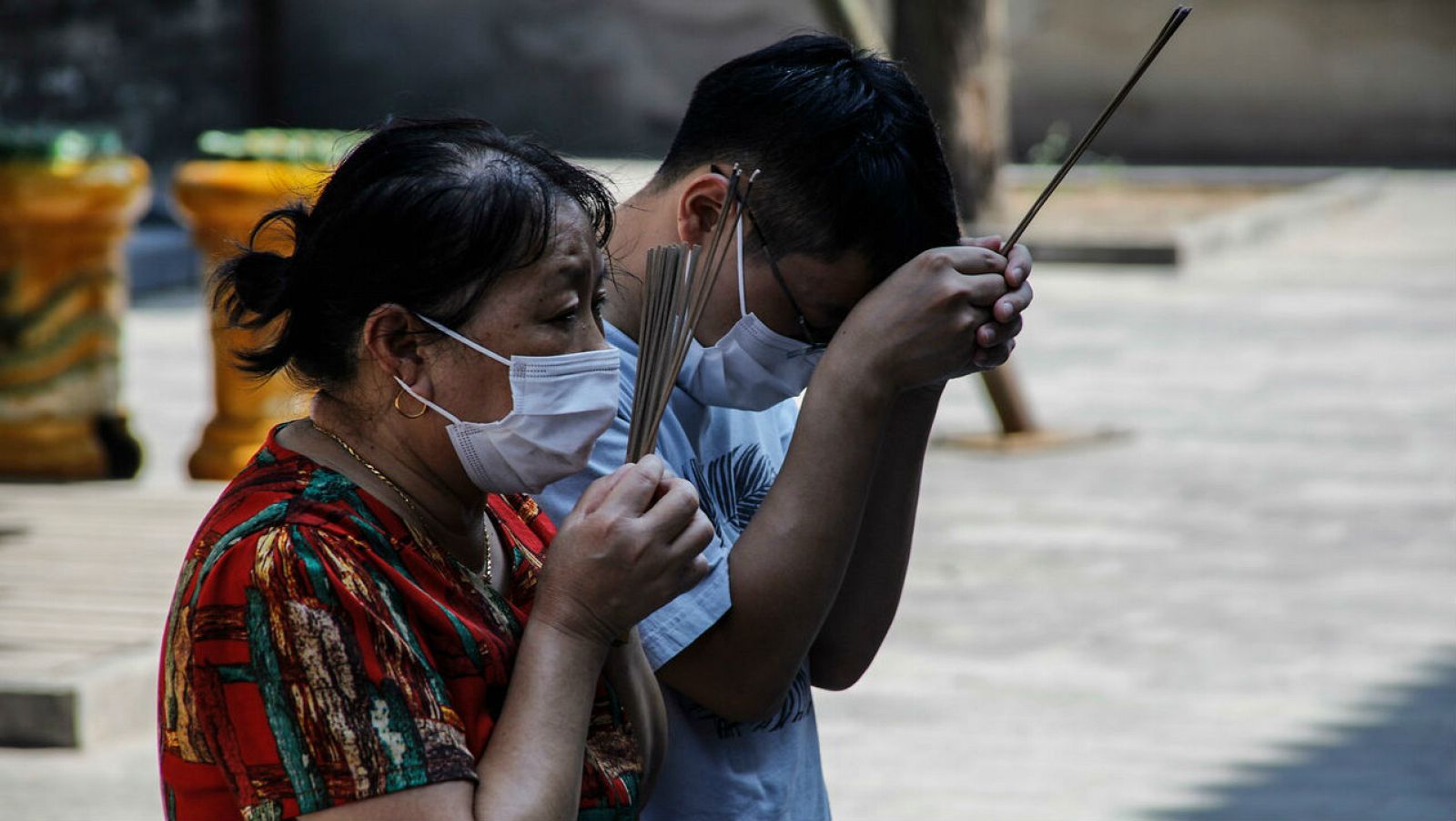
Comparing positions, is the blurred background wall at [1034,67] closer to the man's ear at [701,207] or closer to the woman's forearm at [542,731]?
the man's ear at [701,207]

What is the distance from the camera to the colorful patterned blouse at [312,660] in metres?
1.54

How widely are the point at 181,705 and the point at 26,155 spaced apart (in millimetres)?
6043

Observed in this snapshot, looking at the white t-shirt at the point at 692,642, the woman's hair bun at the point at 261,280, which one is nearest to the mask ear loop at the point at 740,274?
the white t-shirt at the point at 692,642

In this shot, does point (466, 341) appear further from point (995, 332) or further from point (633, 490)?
point (995, 332)

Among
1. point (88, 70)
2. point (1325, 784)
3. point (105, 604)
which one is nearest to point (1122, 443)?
point (1325, 784)

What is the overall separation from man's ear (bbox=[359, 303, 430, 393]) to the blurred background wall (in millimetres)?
20773

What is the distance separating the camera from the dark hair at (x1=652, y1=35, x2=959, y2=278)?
6.59 ft

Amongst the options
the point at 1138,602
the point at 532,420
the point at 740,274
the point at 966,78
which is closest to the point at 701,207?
the point at 740,274

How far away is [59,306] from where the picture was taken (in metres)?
7.27

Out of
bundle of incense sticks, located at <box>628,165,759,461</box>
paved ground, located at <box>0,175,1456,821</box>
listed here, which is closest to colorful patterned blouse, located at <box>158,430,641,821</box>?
bundle of incense sticks, located at <box>628,165,759,461</box>

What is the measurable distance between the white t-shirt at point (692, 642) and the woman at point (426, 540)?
0.36 feet

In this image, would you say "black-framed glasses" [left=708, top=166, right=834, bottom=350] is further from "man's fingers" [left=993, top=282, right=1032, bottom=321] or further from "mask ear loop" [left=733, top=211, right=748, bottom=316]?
"man's fingers" [left=993, top=282, right=1032, bottom=321]

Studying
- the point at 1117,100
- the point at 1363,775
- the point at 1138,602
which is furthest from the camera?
the point at 1138,602

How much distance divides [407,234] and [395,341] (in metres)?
0.09
